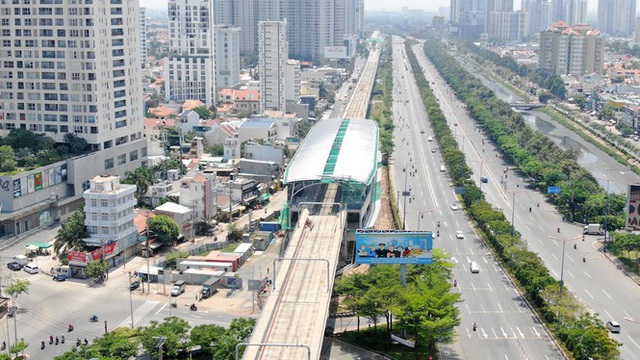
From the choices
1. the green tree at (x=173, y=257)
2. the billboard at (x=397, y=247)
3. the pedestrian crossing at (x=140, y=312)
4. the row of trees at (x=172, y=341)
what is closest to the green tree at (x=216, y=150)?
the green tree at (x=173, y=257)

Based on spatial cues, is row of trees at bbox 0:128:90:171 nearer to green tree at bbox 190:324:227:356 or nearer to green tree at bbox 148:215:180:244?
green tree at bbox 148:215:180:244

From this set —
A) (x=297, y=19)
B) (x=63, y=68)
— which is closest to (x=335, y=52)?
(x=297, y=19)

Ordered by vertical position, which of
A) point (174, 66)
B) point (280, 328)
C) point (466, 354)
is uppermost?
point (174, 66)

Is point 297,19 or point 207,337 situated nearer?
point 207,337

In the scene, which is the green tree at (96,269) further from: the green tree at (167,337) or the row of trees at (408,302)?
the row of trees at (408,302)

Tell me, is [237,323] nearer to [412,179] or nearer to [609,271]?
[609,271]

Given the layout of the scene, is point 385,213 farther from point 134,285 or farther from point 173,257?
point 134,285

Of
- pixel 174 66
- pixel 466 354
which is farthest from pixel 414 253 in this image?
pixel 174 66
